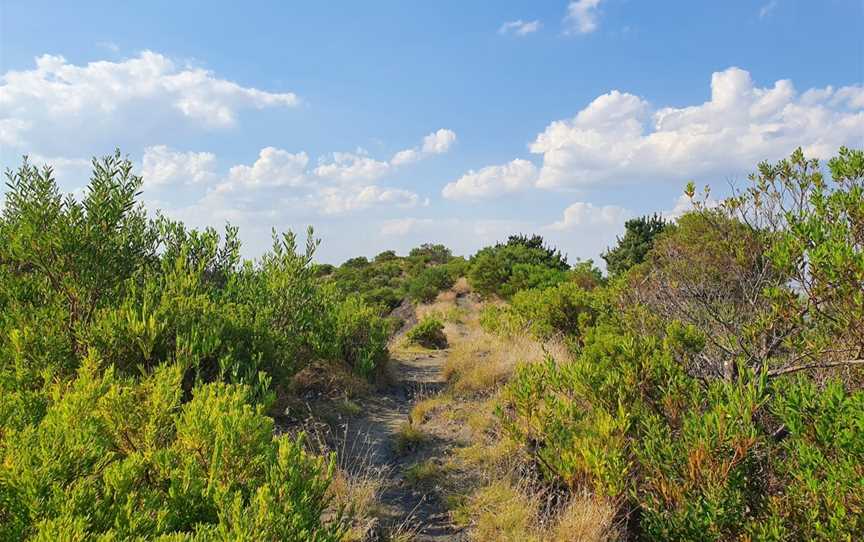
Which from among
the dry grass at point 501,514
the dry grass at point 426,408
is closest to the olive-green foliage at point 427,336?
the dry grass at point 426,408

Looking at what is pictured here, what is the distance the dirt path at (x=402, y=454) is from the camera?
4.55m

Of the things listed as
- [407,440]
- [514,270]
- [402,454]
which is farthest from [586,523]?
[514,270]

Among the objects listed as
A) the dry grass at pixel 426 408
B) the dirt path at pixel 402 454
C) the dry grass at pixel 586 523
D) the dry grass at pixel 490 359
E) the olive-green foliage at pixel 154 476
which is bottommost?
the dirt path at pixel 402 454

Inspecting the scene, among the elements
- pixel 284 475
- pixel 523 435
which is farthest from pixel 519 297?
pixel 284 475

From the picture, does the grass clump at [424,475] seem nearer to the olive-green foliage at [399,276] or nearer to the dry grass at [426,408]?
the dry grass at [426,408]

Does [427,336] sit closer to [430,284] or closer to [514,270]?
[514,270]

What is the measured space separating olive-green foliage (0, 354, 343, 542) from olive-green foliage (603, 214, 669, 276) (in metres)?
Result: 25.2

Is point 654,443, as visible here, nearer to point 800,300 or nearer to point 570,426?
point 570,426

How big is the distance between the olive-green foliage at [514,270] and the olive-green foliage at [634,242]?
267cm

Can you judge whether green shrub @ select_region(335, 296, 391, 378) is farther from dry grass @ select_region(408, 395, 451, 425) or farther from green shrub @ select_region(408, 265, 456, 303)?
green shrub @ select_region(408, 265, 456, 303)


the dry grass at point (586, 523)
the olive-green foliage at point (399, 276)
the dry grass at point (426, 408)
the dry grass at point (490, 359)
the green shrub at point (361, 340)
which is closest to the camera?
the dry grass at point (586, 523)

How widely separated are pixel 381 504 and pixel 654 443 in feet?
9.00

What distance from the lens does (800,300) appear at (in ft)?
13.5

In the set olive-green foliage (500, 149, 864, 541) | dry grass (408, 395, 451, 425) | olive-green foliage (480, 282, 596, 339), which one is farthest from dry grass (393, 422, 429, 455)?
olive-green foliage (480, 282, 596, 339)
